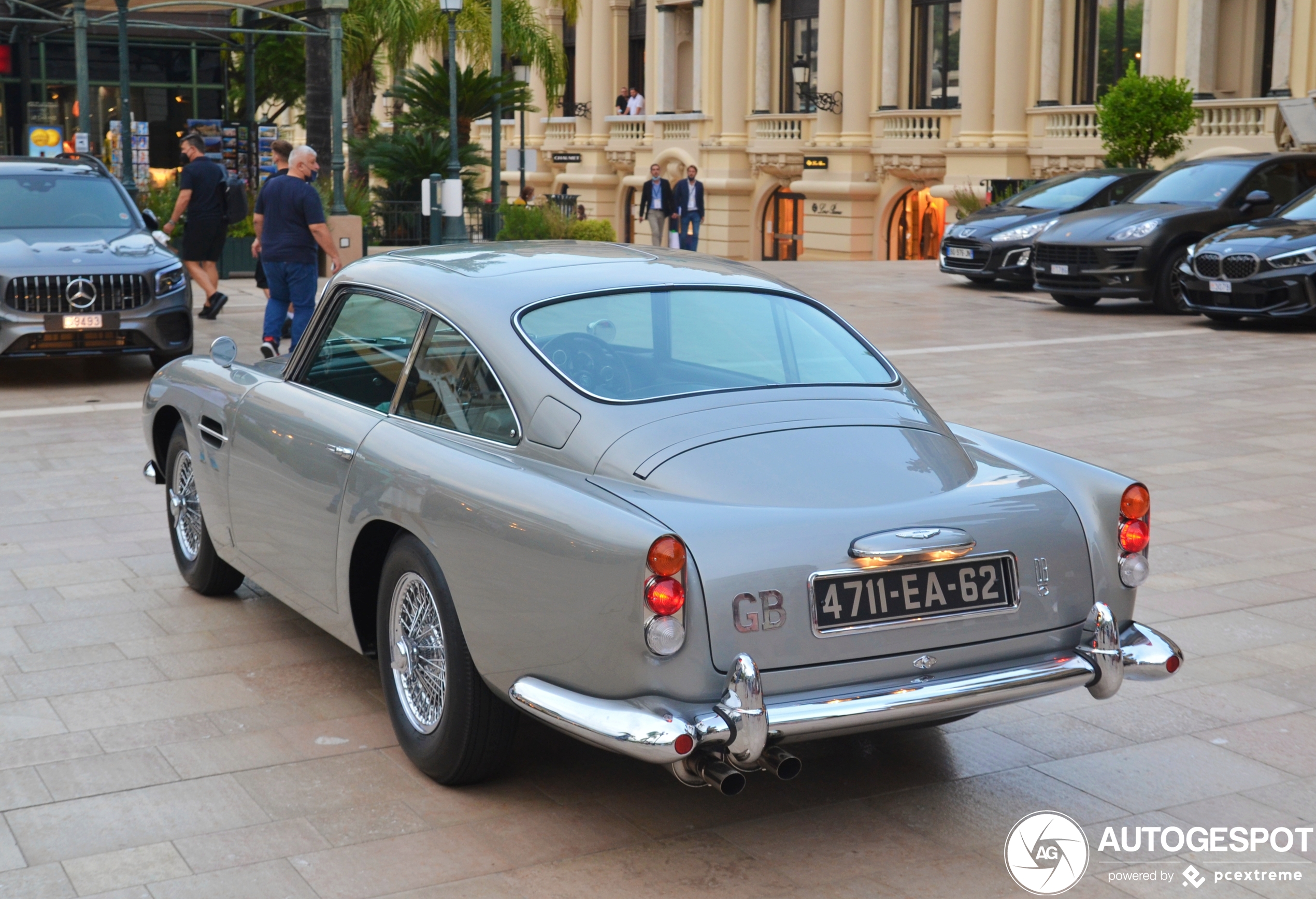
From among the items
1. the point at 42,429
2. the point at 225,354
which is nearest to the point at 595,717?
the point at 225,354

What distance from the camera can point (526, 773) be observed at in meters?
4.57

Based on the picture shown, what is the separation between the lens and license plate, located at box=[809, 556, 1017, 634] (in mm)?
3881

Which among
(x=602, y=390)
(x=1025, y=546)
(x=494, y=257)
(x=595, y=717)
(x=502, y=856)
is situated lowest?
(x=502, y=856)

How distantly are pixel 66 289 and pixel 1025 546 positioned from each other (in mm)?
9725

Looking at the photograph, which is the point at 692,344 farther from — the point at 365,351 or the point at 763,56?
the point at 763,56

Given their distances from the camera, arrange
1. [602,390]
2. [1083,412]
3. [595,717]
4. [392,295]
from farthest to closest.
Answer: [1083,412], [392,295], [602,390], [595,717]

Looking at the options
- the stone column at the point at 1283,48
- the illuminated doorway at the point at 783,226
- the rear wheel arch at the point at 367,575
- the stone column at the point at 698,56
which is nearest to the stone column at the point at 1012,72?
the stone column at the point at 1283,48

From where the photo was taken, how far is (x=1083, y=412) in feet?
37.2

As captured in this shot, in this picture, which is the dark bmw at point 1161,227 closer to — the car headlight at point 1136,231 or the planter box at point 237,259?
the car headlight at point 1136,231

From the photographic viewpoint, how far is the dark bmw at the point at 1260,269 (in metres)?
15.8

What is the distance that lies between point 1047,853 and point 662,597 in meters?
1.23

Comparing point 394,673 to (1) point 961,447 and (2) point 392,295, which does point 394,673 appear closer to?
(2) point 392,295

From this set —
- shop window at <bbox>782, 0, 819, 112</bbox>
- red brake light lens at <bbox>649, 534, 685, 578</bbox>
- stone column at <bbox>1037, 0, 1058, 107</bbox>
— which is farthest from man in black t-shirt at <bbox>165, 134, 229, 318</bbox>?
shop window at <bbox>782, 0, 819, 112</bbox>

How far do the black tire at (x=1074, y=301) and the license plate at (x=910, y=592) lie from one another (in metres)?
15.7
